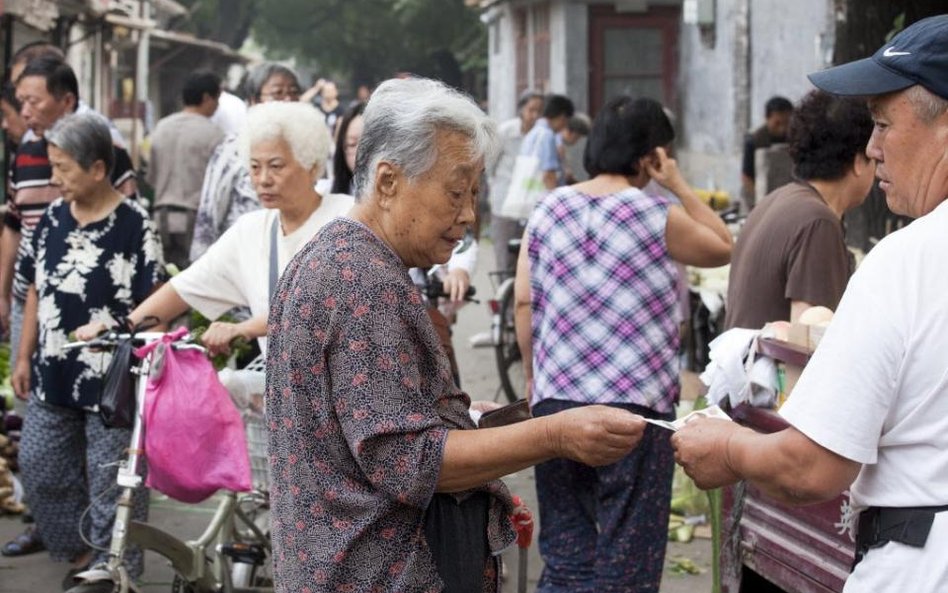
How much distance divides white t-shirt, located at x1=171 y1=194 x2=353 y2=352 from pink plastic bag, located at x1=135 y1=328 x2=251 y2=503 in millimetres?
210

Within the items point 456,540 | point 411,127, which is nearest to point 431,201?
point 411,127

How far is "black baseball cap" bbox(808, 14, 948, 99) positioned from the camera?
105 inches

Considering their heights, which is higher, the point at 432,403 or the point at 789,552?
the point at 432,403

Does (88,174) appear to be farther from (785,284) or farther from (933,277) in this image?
(933,277)

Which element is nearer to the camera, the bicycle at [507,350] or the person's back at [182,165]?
the bicycle at [507,350]

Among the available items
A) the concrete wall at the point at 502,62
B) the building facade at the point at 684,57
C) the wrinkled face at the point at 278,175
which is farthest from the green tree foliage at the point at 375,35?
the wrinkled face at the point at 278,175

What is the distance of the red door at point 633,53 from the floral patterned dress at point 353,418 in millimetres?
18455

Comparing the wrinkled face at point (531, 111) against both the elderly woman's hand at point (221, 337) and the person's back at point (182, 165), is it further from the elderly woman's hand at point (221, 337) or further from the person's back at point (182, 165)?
the elderly woman's hand at point (221, 337)

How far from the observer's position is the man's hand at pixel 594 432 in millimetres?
2926

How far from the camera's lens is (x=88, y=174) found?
5.88 meters

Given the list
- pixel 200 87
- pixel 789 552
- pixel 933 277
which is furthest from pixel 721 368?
pixel 200 87

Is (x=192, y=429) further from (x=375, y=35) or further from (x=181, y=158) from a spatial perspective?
(x=375, y=35)

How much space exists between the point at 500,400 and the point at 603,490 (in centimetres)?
514

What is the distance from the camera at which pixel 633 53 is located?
21.9 m
